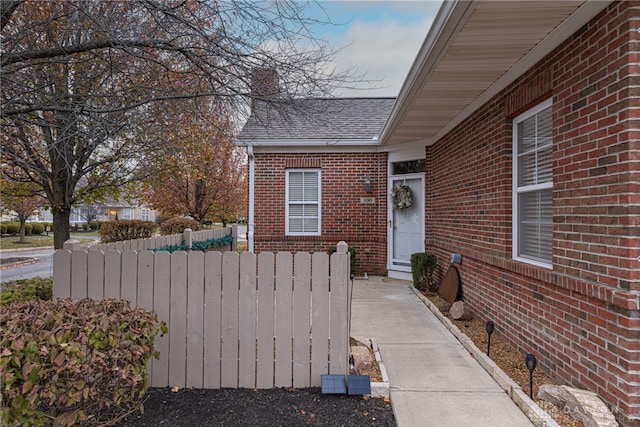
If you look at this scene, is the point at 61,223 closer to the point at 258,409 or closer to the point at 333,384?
the point at 258,409

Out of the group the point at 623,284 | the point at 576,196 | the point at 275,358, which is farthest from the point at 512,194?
the point at 275,358

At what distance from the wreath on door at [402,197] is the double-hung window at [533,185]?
151 inches

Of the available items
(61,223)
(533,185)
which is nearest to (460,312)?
(533,185)

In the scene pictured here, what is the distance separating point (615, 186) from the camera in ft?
8.26

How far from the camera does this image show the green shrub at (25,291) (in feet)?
13.8

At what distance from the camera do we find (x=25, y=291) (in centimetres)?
457

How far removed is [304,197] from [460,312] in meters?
4.77

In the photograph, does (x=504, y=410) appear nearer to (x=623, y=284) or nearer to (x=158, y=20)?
(x=623, y=284)

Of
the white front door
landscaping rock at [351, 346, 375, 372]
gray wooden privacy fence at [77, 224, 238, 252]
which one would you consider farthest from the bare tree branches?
the white front door

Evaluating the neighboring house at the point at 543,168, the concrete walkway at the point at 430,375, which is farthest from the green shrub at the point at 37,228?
the concrete walkway at the point at 430,375

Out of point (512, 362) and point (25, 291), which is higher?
point (25, 291)

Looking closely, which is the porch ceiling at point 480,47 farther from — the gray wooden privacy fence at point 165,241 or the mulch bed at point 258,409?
the gray wooden privacy fence at point 165,241

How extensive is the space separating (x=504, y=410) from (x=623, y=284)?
1.22 meters

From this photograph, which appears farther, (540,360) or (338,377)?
(540,360)
